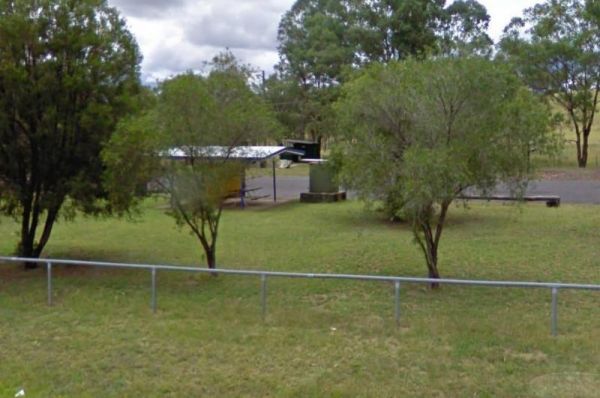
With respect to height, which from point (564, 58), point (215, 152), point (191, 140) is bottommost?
point (215, 152)

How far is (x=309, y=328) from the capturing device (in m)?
7.53

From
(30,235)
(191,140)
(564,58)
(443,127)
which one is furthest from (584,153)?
(30,235)

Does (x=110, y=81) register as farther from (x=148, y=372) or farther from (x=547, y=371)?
(x=547, y=371)

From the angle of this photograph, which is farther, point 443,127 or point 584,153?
point 584,153

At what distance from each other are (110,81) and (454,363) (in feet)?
27.9

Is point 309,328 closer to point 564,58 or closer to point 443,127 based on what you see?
point 443,127

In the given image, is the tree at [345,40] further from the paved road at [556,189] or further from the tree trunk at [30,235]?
the tree trunk at [30,235]

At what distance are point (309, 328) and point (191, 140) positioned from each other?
13.2 feet

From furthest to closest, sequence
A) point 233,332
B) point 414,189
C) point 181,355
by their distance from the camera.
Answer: point 414,189, point 233,332, point 181,355

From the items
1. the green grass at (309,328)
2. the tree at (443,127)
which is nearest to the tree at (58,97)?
the green grass at (309,328)

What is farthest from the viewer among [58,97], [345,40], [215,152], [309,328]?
[345,40]

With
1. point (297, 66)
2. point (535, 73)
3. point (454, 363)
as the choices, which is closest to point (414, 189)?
point (454, 363)

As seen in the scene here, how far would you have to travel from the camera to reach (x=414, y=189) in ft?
27.7

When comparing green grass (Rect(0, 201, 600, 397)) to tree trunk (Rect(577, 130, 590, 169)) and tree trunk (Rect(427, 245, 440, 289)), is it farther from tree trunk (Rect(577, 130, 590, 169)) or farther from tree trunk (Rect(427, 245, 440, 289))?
tree trunk (Rect(577, 130, 590, 169))
